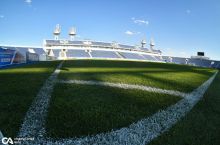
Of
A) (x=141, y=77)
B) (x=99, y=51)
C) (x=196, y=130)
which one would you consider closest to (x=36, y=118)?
(x=196, y=130)

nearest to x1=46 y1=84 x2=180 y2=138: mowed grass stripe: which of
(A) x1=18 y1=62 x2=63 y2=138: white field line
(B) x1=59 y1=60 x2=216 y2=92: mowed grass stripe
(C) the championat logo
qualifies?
(A) x1=18 y1=62 x2=63 y2=138: white field line

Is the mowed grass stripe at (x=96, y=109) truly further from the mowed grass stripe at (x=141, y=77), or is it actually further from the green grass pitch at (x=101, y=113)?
the mowed grass stripe at (x=141, y=77)

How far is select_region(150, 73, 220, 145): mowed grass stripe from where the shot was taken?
11.3 feet

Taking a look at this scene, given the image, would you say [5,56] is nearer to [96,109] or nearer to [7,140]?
[96,109]

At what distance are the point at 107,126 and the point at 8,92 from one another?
3.33 meters

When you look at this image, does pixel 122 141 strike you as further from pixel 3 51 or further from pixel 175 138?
pixel 3 51

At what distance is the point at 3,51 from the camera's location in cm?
1748

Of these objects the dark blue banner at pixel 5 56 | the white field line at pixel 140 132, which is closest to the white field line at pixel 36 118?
the white field line at pixel 140 132

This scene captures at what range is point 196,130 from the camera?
13.0 ft

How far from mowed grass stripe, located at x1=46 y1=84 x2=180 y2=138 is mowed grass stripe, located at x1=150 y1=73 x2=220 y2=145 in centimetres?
69

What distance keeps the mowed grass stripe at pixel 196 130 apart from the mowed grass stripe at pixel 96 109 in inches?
27.0

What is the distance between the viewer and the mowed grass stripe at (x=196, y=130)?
3.44 metres

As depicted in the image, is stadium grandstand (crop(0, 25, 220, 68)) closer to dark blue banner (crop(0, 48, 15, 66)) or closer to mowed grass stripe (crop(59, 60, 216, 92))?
dark blue banner (crop(0, 48, 15, 66))

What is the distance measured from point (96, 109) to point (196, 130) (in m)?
1.83
